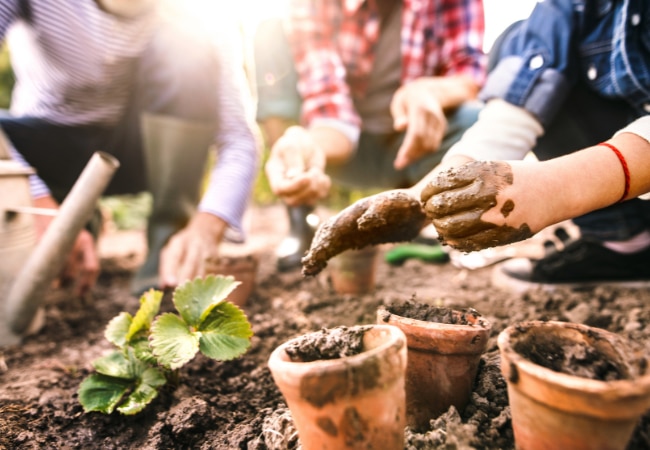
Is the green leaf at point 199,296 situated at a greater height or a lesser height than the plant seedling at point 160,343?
greater

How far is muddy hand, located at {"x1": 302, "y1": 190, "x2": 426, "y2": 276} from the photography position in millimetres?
1086

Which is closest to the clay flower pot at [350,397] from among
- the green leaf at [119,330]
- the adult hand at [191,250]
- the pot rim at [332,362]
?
the pot rim at [332,362]

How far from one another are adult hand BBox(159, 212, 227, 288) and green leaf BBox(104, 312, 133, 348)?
2.10 feet

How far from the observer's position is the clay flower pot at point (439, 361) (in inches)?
34.9

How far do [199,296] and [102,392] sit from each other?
34 centimetres

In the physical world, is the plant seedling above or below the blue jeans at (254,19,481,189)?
below

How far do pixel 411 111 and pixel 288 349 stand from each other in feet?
4.37

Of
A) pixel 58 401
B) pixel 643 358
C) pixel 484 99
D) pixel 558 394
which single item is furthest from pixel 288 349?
pixel 484 99

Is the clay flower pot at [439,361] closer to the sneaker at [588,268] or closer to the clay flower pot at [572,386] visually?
the clay flower pot at [572,386]

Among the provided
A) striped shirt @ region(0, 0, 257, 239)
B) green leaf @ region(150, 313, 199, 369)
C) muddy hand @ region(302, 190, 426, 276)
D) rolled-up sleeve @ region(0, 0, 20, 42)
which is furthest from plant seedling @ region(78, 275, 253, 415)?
rolled-up sleeve @ region(0, 0, 20, 42)

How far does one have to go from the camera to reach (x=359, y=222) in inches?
42.7

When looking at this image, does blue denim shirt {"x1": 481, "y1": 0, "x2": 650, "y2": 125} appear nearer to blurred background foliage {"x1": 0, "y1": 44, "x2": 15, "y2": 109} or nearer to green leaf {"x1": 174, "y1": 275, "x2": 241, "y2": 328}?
green leaf {"x1": 174, "y1": 275, "x2": 241, "y2": 328}

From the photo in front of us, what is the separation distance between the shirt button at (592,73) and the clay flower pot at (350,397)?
4.24 feet

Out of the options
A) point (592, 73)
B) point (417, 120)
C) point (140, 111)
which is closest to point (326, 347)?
point (417, 120)
